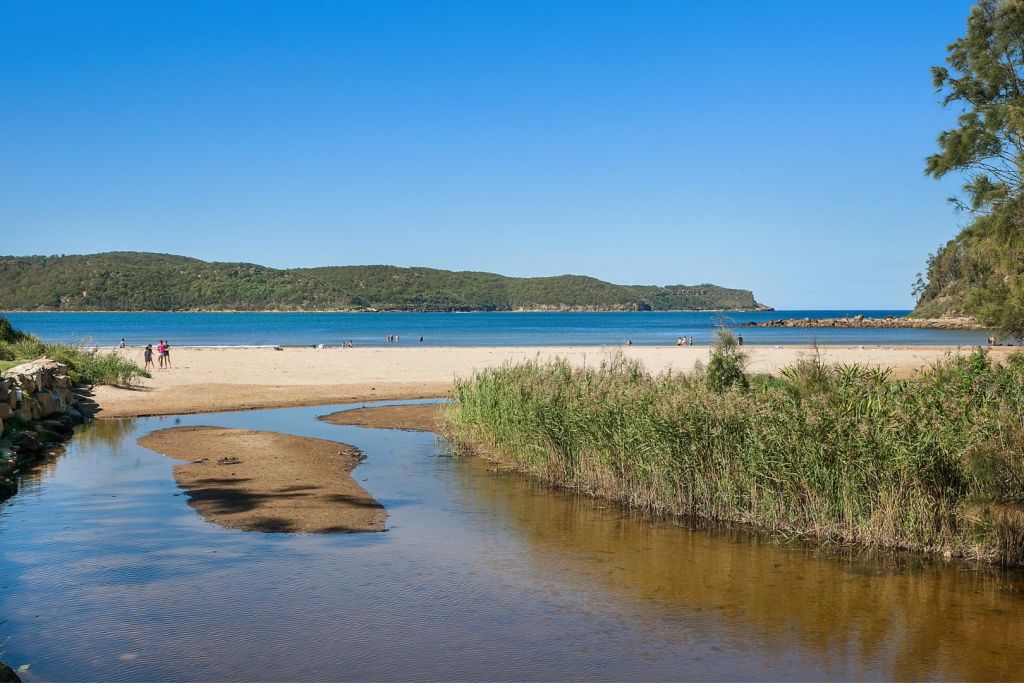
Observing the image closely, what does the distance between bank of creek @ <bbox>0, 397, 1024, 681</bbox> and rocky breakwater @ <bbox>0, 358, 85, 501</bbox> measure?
12.9ft

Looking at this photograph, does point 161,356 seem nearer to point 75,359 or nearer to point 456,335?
point 75,359

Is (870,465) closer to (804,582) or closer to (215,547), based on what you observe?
(804,582)

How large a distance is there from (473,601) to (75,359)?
27.5m

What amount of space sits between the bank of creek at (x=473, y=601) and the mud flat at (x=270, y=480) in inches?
18.8

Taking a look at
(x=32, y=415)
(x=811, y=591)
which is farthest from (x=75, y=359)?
(x=811, y=591)

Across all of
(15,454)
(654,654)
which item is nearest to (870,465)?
(654,654)

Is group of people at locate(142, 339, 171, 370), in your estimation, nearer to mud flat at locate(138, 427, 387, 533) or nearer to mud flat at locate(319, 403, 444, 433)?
mud flat at locate(319, 403, 444, 433)

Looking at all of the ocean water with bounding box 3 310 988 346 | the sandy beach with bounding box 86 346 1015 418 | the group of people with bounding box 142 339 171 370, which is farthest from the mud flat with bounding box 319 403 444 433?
the ocean water with bounding box 3 310 988 346

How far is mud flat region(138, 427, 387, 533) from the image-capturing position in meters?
13.3

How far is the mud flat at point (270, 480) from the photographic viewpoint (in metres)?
13.3

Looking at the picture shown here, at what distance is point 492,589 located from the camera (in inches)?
404

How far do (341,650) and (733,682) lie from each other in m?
3.74

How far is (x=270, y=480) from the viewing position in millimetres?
16016

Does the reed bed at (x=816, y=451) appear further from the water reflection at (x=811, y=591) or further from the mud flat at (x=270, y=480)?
the mud flat at (x=270, y=480)
